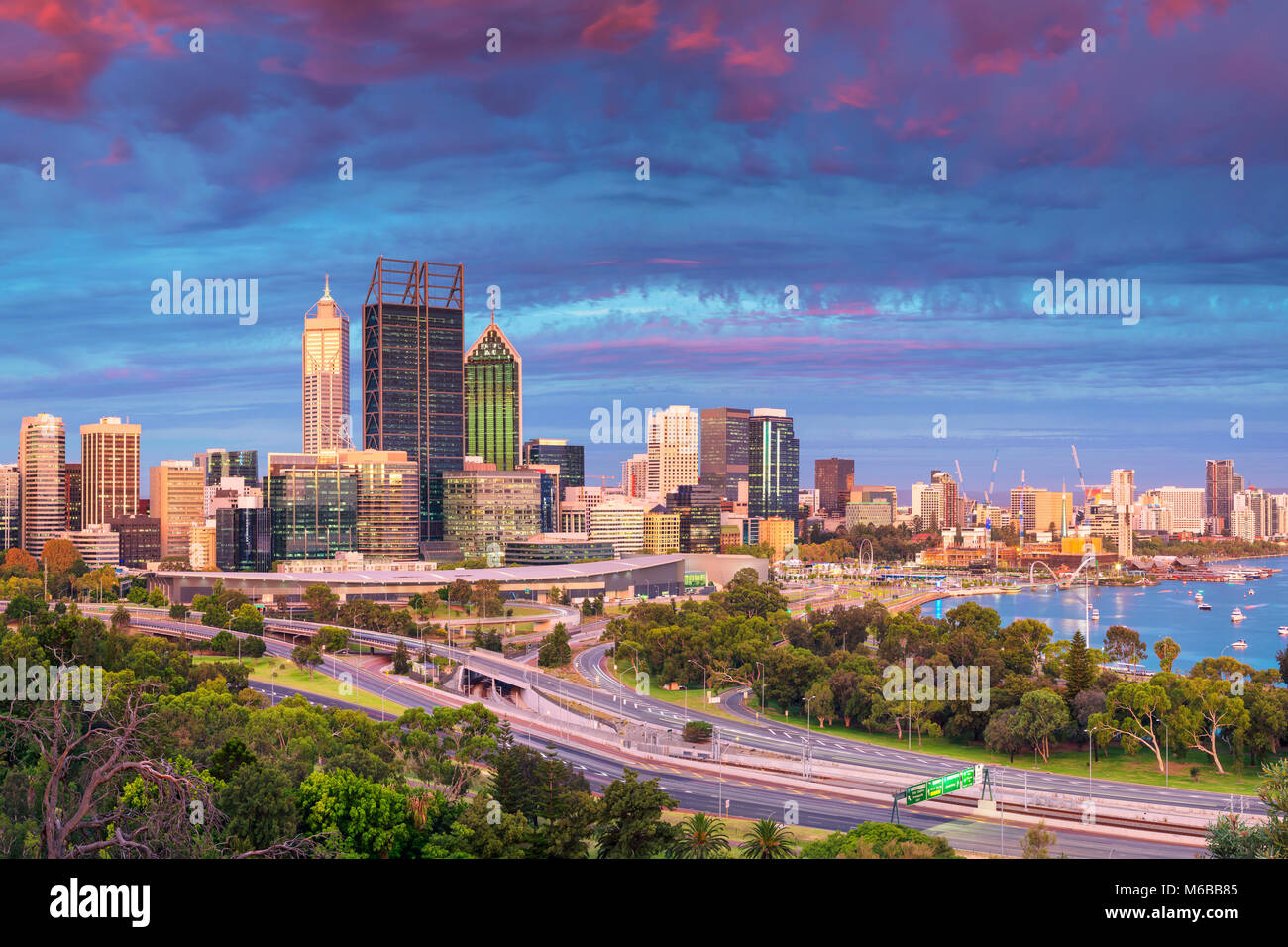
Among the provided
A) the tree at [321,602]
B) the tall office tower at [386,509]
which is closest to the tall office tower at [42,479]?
the tall office tower at [386,509]

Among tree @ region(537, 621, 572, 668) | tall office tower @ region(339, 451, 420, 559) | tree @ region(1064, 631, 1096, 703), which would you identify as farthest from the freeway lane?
tall office tower @ region(339, 451, 420, 559)

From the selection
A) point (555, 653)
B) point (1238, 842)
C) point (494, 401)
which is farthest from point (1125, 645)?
point (494, 401)

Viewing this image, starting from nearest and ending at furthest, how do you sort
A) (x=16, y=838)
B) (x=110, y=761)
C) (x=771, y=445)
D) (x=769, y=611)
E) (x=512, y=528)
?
1. (x=110, y=761)
2. (x=16, y=838)
3. (x=769, y=611)
4. (x=512, y=528)
5. (x=771, y=445)

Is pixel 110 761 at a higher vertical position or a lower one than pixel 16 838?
higher

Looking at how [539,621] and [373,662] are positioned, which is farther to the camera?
[539,621]
